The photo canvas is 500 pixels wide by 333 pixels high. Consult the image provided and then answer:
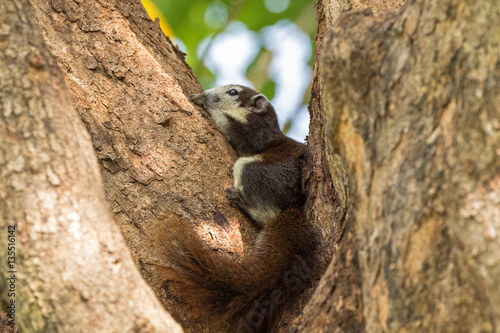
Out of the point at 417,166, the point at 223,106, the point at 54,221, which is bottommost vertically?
the point at 54,221

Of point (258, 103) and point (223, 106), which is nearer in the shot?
point (223, 106)

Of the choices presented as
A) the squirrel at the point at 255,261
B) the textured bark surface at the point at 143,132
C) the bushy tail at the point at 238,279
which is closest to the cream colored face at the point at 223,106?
the squirrel at the point at 255,261

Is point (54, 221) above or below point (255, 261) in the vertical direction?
above

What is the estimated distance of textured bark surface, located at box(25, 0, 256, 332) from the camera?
A: 331 cm

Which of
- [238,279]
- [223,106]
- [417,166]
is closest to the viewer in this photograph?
[417,166]

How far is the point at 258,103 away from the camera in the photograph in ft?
18.5

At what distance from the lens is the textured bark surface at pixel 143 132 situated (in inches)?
130

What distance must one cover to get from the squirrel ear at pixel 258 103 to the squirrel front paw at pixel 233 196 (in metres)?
1.85

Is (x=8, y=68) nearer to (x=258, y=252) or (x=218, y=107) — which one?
(x=258, y=252)

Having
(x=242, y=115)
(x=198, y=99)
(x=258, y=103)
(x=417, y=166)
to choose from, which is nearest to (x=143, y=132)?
(x=198, y=99)

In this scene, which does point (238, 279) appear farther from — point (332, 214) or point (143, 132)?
point (143, 132)

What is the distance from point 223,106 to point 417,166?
365cm

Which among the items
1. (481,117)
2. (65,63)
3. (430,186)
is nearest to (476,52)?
(481,117)

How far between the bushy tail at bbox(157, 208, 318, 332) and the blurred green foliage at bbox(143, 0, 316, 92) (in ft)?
11.1
